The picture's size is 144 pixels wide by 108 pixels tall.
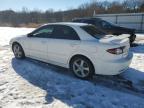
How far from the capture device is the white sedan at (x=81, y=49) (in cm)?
525

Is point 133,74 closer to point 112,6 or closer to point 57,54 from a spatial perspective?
point 57,54

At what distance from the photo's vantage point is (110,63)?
5207 mm

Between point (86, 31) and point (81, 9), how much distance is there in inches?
1650

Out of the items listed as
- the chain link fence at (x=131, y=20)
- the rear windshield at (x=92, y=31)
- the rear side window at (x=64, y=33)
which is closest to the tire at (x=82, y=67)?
the rear side window at (x=64, y=33)

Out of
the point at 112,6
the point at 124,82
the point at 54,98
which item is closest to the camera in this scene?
the point at 54,98

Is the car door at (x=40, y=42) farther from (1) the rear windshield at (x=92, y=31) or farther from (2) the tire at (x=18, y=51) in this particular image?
(1) the rear windshield at (x=92, y=31)

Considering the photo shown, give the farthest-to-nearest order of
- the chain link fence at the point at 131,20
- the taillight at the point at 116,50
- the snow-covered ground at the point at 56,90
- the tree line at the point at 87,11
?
the tree line at the point at 87,11, the chain link fence at the point at 131,20, the taillight at the point at 116,50, the snow-covered ground at the point at 56,90

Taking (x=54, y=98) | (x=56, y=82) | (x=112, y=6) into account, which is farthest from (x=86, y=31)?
(x=112, y=6)

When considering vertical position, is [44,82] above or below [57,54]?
below

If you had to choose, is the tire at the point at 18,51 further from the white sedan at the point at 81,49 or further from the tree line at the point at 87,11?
the tree line at the point at 87,11

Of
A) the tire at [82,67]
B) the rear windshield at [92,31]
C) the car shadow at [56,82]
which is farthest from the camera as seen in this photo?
the rear windshield at [92,31]

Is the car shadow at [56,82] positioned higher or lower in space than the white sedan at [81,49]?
lower

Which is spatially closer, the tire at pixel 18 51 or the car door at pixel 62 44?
the car door at pixel 62 44

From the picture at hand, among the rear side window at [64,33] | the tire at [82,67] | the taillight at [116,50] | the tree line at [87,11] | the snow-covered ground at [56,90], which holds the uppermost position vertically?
the tree line at [87,11]
